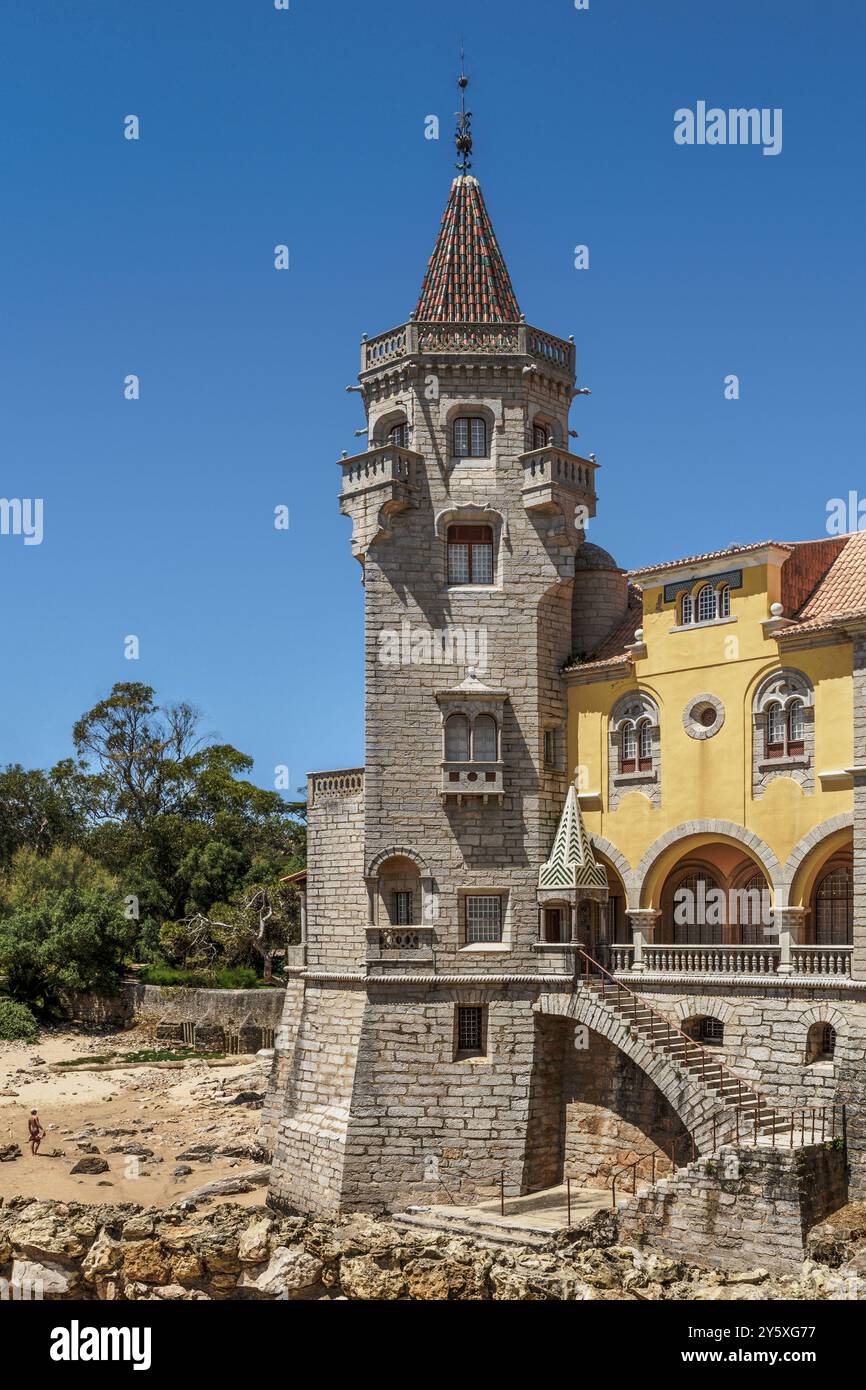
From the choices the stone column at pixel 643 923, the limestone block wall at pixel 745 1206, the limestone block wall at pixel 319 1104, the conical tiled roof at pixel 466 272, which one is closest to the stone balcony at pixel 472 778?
the stone column at pixel 643 923

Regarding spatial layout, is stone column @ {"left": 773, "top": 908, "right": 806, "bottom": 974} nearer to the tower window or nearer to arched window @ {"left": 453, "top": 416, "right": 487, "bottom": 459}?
the tower window

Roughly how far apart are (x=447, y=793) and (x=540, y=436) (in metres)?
10.3

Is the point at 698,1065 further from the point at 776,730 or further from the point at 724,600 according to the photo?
the point at 724,600

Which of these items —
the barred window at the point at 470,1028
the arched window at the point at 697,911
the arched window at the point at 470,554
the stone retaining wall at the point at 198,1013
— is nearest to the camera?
the barred window at the point at 470,1028

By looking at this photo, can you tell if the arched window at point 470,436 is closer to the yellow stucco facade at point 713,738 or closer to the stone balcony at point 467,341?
the stone balcony at point 467,341

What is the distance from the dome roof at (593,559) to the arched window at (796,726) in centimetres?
733

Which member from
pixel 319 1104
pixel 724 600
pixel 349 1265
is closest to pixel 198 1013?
pixel 319 1104

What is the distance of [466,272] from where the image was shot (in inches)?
1426

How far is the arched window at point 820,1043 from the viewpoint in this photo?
2817 centimetres

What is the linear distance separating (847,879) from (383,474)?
1530 centimetres

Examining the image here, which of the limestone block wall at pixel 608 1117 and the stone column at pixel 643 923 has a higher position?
the stone column at pixel 643 923

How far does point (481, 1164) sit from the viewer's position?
3106cm
